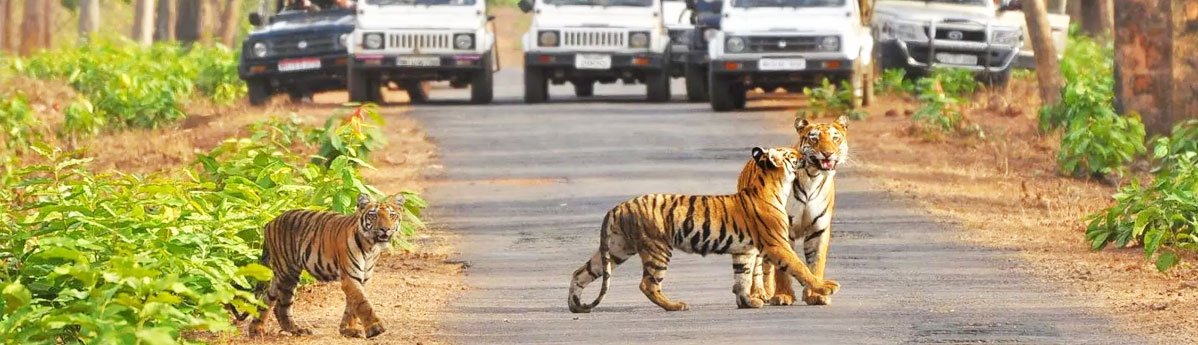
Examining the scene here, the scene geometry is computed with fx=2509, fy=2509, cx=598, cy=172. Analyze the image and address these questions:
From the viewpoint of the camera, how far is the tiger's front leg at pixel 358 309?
10547mm

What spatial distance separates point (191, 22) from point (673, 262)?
35102 millimetres

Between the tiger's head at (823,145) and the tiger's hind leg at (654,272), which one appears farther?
the tiger's head at (823,145)

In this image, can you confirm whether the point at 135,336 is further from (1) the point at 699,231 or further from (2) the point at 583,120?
(2) the point at 583,120

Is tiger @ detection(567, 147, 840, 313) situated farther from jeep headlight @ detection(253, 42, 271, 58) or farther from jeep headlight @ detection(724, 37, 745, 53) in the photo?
jeep headlight @ detection(253, 42, 271, 58)

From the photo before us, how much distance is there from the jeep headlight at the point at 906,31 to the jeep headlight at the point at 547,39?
13.8 ft

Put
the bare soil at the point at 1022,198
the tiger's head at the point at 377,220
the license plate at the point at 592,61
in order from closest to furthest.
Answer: the tiger's head at the point at 377,220, the bare soil at the point at 1022,198, the license plate at the point at 592,61

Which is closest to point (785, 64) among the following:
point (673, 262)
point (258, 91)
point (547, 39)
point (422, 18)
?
point (547, 39)

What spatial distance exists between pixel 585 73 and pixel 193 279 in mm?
21070

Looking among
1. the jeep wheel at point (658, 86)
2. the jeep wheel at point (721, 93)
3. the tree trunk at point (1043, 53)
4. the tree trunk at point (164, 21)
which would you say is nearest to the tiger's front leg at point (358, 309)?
the tree trunk at point (1043, 53)

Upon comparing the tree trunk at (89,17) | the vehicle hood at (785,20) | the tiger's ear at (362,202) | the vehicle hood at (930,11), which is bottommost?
the tree trunk at (89,17)

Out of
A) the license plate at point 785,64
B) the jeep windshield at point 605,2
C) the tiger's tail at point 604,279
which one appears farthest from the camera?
the jeep windshield at point 605,2

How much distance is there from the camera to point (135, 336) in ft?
28.7

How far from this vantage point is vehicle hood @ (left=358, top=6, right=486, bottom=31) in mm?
30109

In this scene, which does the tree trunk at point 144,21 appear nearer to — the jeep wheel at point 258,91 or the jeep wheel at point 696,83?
the jeep wheel at point 258,91
